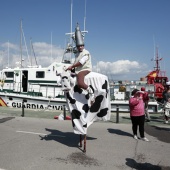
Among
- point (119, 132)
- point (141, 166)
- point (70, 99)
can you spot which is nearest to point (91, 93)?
point (70, 99)

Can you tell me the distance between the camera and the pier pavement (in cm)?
485

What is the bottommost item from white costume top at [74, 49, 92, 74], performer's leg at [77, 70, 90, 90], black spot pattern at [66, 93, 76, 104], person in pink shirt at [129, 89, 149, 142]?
person in pink shirt at [129, 89, 149, 142]

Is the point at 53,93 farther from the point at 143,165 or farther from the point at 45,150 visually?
the point at 143,165

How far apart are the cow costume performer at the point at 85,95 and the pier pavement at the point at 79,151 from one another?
0.76m

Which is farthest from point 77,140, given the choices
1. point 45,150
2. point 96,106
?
point 96,106

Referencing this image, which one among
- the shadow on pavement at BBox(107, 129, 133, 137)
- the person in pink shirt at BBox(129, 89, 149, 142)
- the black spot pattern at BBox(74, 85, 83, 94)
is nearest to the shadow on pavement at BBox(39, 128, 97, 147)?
the shadow on pavement at BBox(107, 129, 133, 137)

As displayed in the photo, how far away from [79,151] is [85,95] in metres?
1.48

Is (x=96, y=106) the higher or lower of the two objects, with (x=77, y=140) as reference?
higher

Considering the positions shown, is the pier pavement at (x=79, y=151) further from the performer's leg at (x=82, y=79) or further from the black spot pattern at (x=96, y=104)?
the performer's leg at (x=82, y=79)

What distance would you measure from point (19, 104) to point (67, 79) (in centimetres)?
1228

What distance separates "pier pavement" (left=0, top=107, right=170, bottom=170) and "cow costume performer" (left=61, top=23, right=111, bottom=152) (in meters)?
0.76

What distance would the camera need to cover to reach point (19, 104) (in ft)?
55.6

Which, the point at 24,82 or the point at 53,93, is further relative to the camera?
the point at 24,82

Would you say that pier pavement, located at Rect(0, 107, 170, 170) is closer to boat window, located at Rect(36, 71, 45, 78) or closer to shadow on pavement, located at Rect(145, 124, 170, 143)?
shadow on pavement, located at Rect(145, 124, 170, 143)
